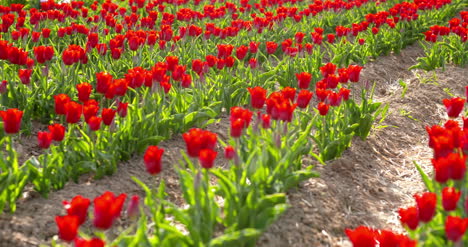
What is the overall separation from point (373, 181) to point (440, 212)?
135 centimetres

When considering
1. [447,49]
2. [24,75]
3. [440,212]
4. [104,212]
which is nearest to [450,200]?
[440,212]

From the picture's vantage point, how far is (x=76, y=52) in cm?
439

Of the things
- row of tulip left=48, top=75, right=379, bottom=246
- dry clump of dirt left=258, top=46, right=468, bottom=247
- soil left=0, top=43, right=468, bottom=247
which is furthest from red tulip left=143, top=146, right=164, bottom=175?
dry clump of dirt left=258, top=46, right=468, bottom=247

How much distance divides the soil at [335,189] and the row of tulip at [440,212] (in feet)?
1.94

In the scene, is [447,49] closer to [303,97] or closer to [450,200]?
[303,97]

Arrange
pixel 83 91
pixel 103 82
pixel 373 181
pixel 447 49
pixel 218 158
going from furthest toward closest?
pixel 447 49 → pixel 218 158 → pixel 373 181 → pixel 103 82 → pixel 83 91

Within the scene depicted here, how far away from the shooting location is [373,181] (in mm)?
4043

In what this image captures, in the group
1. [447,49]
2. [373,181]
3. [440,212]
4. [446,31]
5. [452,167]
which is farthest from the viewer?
[447,49]

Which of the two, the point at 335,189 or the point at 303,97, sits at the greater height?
the point at 303,97

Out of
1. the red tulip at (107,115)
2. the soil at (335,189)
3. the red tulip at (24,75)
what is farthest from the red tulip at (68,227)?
the red tulip at (24,75)

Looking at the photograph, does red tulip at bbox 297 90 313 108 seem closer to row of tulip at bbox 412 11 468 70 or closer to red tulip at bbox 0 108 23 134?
red tulip at bbox 0 108 23 134

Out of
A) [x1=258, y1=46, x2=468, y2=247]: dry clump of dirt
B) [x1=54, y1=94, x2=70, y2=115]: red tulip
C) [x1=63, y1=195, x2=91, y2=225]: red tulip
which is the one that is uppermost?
[x1=54, y1=94, x2=70, y2=115]: red tulip

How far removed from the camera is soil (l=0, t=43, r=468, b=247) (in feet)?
9.91

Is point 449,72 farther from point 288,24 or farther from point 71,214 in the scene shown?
point 71,214
